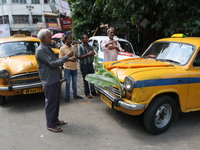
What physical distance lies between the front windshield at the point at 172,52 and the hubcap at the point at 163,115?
99 cm

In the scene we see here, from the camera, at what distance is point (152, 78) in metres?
3.34

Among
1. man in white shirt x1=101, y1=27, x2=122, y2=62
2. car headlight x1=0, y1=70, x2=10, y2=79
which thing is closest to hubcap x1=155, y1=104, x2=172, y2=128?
man in white shirt x1=101, y1=27, x2=122, y2=62

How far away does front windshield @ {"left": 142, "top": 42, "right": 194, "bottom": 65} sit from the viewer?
394 centimetres

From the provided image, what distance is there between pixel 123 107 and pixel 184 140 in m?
1.32

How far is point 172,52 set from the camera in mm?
4227

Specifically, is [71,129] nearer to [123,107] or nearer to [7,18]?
[123,107]

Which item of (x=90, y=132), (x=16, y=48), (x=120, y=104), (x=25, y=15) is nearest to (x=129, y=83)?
(x=120, y=104)

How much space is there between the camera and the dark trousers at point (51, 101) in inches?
142

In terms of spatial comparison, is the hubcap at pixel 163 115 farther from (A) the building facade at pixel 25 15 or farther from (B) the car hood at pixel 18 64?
(A) the building facade at pixel 25 15

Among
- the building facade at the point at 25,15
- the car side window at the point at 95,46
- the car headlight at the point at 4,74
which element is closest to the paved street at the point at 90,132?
the car headlight at the point at 4,74

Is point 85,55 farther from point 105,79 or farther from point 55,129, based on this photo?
point 55,129

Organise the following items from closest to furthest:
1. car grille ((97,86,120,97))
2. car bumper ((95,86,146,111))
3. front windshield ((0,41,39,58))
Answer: car bumper ((95,86,146,111)), car grille ((97,86,120,97)), front windshield ((0,41,39,58))

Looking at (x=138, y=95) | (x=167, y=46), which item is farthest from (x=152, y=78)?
(x=167, y=46)

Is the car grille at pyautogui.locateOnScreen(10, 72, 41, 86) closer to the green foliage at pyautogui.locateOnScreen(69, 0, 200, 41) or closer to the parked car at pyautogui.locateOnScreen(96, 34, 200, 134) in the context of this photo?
the parked car at pyautogui.locateOnScreen(96, 34, 200, 134)
